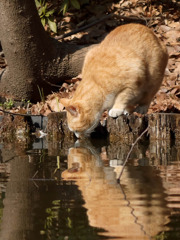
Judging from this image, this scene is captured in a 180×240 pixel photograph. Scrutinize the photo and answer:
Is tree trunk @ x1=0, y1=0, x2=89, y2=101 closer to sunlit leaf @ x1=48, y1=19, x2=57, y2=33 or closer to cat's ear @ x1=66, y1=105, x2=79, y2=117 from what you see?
sunlit leaf @ x1=48, y1=19, x2=57, y2=33

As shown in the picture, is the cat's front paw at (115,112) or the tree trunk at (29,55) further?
the tree trunk at (29,55)

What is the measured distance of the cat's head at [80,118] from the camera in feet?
19.5

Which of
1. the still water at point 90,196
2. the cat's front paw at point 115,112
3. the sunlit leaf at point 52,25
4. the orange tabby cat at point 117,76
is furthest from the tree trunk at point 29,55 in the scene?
the still water at point 90,196

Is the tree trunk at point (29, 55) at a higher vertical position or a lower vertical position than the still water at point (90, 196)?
higher

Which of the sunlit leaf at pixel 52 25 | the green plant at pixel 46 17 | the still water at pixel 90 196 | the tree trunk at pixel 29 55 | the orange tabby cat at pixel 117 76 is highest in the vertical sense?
the green plant at pixel 46 17

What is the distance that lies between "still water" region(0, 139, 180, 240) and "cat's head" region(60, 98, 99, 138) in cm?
98

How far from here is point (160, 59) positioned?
Answer: 6.19m

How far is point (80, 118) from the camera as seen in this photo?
6.00m

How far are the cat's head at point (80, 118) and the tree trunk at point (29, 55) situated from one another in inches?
72.0

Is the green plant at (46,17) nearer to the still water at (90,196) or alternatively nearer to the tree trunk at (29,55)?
the tree trunk at (29,55)

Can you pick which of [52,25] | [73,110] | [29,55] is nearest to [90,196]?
[73,110]

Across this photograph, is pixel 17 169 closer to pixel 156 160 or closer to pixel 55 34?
pixel 156 160

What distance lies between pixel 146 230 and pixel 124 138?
11.8ft

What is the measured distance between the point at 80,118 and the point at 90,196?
2933 millimetres
